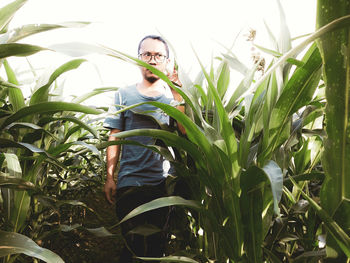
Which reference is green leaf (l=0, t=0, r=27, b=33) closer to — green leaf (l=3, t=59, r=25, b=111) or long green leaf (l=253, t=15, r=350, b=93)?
green leaf (l=3, t=59, r=25, b=111)

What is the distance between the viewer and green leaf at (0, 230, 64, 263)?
0.37m

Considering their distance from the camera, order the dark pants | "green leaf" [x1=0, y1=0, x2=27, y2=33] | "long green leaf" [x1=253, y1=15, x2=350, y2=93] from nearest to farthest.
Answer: "long green leaf" [x1=253, y1=15, x2=350, y2=93] < "green leaf" [x1=0, y1=0, x2=27, y2=33] < the dark pants

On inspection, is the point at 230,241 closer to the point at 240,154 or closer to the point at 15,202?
the point at 240,154

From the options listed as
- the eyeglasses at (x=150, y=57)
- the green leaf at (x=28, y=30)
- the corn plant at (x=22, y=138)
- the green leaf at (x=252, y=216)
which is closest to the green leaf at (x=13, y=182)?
the corn plant at (x=22, y=138)

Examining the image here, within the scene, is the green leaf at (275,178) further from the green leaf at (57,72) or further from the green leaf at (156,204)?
the green leaf at (57,72)

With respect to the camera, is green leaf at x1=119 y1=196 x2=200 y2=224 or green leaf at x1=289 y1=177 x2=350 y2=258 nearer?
green leaf at x1=289 y1=177 x2=350 y2=258

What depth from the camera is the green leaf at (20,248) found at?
1.21 feet

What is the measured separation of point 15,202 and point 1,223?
0.24 m

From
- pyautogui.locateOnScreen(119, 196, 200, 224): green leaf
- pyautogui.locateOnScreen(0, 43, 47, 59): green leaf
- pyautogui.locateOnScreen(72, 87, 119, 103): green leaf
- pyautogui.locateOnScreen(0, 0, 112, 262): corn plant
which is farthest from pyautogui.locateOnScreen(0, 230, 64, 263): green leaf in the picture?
pyautogui.locateOnScreen(72, 87, 119, 103): green leaf

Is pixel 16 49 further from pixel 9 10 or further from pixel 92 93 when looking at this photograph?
pixel 92 93

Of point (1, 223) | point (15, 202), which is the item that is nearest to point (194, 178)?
point (15, 202)

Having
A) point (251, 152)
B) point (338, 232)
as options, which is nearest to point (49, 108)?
point (251, 152)

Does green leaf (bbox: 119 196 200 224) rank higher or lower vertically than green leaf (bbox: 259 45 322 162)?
lower

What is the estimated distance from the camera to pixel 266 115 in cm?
46
